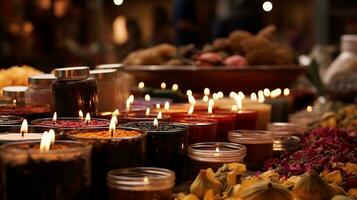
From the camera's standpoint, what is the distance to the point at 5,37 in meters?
7.07

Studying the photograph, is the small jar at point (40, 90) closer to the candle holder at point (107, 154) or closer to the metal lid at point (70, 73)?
the metal lid at point (70, 73)

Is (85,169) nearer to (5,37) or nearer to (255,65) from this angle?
(255,65)

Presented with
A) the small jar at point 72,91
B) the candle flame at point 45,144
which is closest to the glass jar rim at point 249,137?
the small jar at point 72,91

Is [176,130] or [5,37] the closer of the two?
[176,130]

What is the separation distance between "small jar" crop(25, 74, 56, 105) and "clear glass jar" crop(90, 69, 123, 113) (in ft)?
0.48

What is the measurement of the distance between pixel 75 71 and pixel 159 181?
559mm

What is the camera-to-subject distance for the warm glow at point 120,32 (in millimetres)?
8477

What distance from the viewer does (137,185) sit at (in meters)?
1.39

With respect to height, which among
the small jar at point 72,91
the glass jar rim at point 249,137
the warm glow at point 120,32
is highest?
the warm glow at point 120,32

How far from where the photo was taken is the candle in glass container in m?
1.48

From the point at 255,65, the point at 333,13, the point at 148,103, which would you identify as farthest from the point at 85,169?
the point at 333,13

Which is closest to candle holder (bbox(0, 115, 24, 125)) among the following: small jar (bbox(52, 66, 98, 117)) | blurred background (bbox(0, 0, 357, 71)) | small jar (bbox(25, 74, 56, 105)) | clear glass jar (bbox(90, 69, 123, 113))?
small jar (bbox(52, 66, 98, 117))

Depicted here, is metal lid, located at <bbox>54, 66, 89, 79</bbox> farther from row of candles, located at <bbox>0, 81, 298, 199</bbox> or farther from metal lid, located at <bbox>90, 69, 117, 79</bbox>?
metal lid, located at <bbox>90, 69, 117, 79</bbox>

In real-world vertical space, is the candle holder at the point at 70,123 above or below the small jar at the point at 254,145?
above
